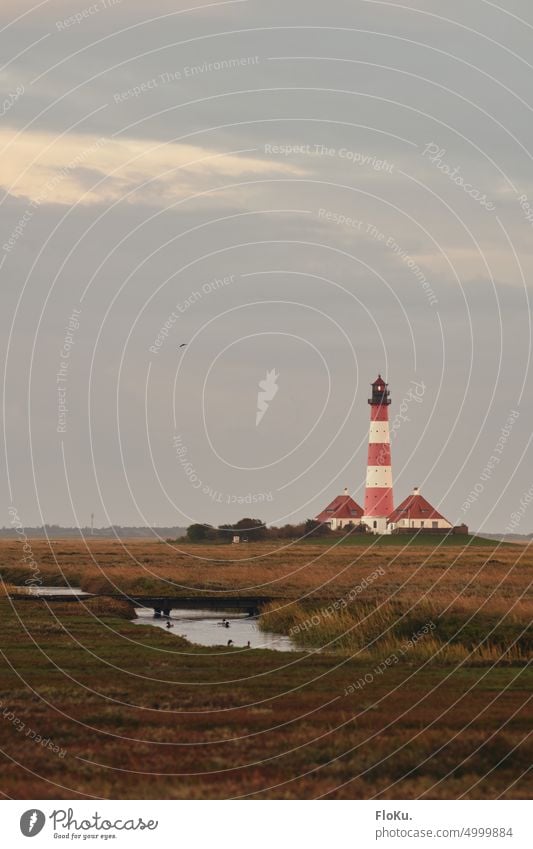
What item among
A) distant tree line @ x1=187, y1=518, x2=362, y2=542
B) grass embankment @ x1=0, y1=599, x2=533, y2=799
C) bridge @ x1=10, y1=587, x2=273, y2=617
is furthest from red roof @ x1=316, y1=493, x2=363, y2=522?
grass embankment @ x1=0, y1=599, x2=533, y2=799

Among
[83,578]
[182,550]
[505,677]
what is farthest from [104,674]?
[182,550]

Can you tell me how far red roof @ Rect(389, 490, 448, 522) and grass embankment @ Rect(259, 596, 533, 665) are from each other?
102094 mm

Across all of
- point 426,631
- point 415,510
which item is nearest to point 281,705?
point 426,631

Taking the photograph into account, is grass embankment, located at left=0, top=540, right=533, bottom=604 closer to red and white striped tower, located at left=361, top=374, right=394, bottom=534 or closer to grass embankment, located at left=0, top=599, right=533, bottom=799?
grass embankment, located at left=0, top=599, right=533, bottom=799

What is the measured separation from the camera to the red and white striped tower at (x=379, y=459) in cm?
14062

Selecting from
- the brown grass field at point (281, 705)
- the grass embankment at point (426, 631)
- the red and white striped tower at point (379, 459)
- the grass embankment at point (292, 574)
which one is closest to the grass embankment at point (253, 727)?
the brown grass field at point (281, 705)

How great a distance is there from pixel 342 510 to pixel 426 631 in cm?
11678

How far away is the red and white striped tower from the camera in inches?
5536

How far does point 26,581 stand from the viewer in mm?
76250

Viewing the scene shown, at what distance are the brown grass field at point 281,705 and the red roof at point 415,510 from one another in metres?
95.2

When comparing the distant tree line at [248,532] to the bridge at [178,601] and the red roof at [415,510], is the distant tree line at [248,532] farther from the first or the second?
the bridge at [178,601]

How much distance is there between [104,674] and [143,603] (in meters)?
25.9

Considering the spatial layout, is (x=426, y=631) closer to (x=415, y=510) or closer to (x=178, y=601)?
(x=178, y=601)

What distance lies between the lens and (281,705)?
27984 mm
